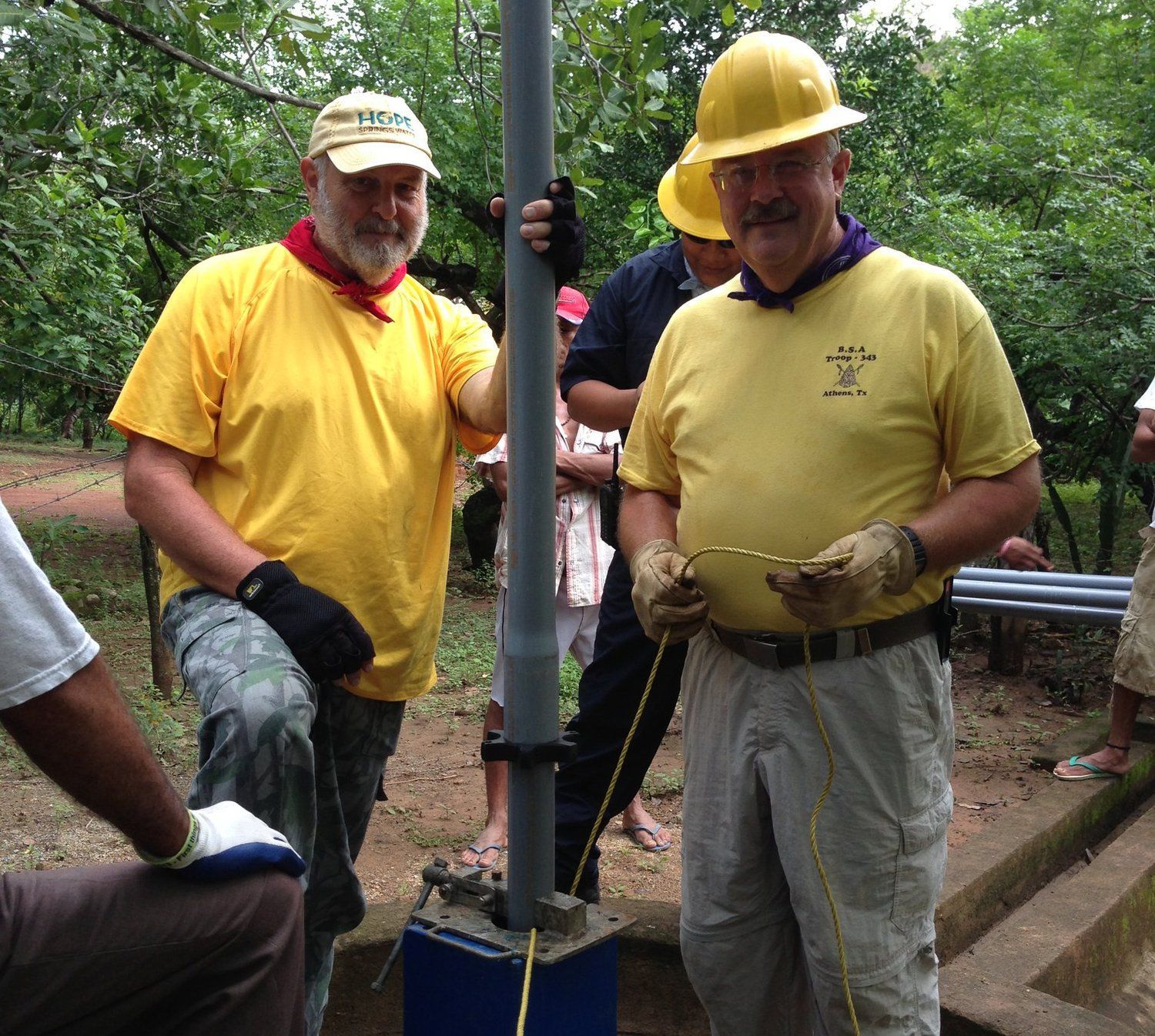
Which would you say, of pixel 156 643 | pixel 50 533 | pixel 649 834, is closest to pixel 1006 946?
pixel 649 834

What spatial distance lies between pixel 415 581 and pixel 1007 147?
24.0 feet

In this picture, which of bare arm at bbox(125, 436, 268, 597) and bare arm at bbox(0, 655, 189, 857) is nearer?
bare arm at bbox(0, 655, 189, 857)

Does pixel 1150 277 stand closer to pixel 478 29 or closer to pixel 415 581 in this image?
pixel 478 29

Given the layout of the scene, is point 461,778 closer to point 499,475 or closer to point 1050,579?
point 499,475

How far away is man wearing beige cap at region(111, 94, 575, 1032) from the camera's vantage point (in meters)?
2.39

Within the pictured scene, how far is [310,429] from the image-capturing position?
104 inches

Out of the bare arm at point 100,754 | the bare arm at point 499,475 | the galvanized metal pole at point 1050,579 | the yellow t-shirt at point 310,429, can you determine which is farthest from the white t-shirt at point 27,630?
the galvanized metal pole at point 1050,579

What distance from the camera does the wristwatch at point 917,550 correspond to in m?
2.28

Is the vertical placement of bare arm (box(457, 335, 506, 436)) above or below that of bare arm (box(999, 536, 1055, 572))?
above

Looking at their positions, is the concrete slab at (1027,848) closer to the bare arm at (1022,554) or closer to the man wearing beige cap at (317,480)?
the bare arm at (1022,554)

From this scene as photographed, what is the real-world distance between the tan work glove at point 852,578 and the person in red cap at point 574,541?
2.28 m

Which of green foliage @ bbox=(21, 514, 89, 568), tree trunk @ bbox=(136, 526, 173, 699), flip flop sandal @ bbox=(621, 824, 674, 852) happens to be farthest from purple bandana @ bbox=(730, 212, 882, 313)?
tree trunk @ bbox=(136, 526, 173, 699)

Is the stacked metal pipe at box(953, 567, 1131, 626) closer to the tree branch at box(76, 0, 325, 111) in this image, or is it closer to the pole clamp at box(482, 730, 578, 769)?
the pole clamp at box(482, 730, 578, 769)

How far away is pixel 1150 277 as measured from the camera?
661 centimetres
